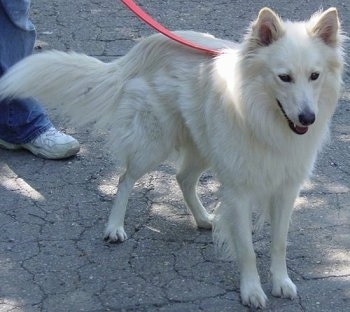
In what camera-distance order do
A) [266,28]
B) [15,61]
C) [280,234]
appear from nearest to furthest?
1. [266,28]
2. [280,234]
3. [15,61]

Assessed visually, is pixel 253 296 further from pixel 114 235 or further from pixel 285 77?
pixel 285 77

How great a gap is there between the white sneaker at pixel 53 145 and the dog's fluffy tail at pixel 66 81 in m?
0.71

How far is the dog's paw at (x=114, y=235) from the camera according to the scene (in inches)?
171

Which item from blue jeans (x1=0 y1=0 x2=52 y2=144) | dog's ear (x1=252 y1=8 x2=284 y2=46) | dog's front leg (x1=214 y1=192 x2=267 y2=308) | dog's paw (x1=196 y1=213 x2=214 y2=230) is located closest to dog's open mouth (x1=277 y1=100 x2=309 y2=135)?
dog's ear (x1=252 y1=8 x2=284 y2=46)

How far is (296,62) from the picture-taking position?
3.53 metres

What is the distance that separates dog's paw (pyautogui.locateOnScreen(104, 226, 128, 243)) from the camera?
14.2ft

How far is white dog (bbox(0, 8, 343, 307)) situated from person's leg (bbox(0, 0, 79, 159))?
65 cm

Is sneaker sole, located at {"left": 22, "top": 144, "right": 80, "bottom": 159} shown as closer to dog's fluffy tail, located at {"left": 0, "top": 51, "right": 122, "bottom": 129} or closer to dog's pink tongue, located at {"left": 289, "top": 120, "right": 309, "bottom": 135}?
dog's fluffy tail, located at {"left": 0, "top": 51, "right": 122, "bottom": 129}

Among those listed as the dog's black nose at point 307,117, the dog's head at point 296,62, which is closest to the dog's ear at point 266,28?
the dog's head at point 296,62

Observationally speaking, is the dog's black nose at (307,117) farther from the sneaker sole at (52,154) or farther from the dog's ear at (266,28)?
the sneaker sole at (52,154)

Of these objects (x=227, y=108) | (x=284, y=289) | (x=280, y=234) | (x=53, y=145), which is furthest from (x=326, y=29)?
(x=53, y=145)

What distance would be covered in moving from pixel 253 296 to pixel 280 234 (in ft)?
1.14

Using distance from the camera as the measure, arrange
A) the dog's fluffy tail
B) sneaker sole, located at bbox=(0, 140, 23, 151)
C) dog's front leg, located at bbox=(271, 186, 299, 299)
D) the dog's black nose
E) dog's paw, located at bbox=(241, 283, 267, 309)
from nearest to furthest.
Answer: the dog's black nose < dog's paw, located at bbox=(241, 283, 267, 309) < dog's front leg, located at bbox=(271, 186, 299, 299) < the dog's fluffy tail < sneaker sole, located at bbox=(0, 140, 23, 151)

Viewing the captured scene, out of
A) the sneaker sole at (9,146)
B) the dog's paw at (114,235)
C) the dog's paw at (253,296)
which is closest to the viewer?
the dog's paw at (253,296)
